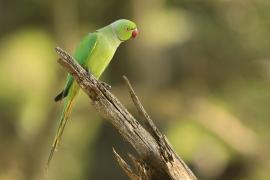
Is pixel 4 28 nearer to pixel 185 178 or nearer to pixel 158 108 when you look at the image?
pixel 158 108

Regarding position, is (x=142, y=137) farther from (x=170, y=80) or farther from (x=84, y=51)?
(x=170, y=80)

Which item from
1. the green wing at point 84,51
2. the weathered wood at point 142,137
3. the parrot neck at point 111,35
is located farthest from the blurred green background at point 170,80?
the weathered wood at point 142,137

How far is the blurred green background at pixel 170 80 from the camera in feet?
34.1

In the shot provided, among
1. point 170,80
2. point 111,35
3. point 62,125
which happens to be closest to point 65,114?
point 62,125

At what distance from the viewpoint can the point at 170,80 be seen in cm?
1105

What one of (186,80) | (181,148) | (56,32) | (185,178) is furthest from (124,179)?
(185,178)

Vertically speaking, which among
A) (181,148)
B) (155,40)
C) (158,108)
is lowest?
(181,148)

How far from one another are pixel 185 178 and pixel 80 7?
273 inches

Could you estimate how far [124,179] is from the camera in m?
11.0

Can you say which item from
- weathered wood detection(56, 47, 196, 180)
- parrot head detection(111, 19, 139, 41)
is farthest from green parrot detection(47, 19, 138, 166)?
A: weathered wood detection(56, 47, 196, 180)

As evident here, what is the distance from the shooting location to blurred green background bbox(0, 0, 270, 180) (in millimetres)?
10406

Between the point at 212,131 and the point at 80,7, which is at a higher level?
the point at 80,7

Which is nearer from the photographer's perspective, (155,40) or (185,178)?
(185,178)

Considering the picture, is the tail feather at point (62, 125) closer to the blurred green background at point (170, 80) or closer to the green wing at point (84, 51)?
the green wing at point (84, 51)
